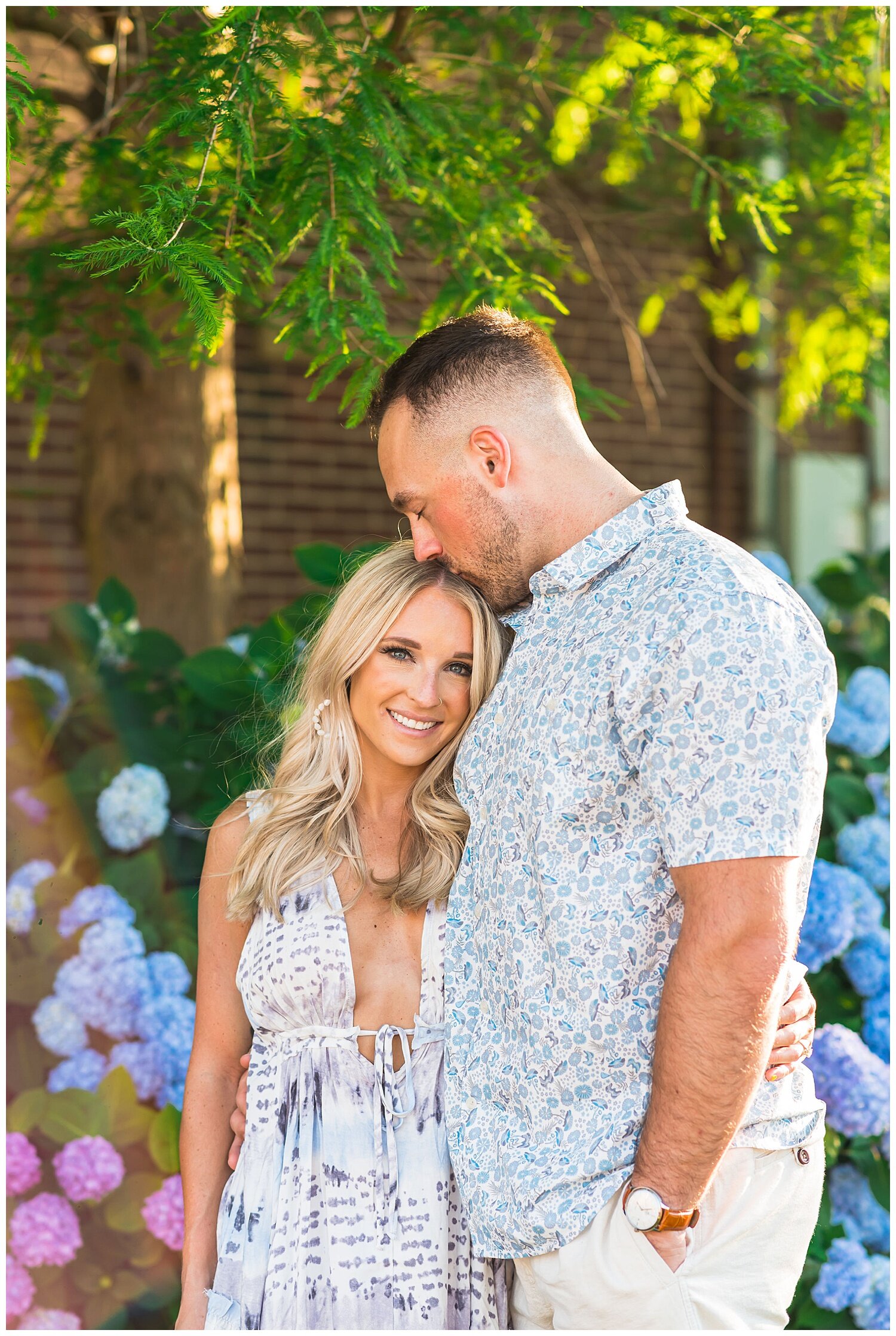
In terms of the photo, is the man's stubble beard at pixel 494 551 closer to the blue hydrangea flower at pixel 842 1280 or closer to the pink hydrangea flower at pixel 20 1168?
the pink hydrangea flower at pixel 20 1168

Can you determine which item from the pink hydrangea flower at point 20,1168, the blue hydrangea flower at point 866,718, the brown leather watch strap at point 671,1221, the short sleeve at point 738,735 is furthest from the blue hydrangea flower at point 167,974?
the blue hydrangea flower at point 866,718

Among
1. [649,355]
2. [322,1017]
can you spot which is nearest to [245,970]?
[322,1017]

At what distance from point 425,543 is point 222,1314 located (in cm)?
140

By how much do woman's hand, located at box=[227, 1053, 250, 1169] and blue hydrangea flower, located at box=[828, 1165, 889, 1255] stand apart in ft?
5.06

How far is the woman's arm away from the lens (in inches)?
88.4

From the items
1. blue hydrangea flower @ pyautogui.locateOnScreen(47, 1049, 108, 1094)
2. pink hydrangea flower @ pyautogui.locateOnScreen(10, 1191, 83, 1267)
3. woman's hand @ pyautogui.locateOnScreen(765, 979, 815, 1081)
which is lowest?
pink hydrangea flower @ pyautogui.locateOnScreen(10, 1191, 83, 1267)

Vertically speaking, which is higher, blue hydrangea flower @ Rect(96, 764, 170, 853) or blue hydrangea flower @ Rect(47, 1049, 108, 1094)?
blue hydrangea flower @ Rect(96, 764, 170, 853)

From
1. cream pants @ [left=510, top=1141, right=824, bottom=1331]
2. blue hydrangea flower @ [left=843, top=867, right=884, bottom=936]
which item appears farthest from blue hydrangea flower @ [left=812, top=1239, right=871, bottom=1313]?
cream pants @ [left=510, top=1141, right=824, bottom=1331]

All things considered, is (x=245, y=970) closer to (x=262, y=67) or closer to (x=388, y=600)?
(x=388, y=600)

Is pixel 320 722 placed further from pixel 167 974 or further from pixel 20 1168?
pixel 20 1168

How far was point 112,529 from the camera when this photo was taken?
384cm

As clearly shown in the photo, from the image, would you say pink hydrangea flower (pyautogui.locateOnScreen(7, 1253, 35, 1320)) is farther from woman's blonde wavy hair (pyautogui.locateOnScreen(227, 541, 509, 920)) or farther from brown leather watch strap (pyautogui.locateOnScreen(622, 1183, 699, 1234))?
brown leather watch strap (pyautogui.locateOnScreen(622, 1183, 699, 1234))

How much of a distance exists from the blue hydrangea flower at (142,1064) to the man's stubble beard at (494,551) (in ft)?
4.84

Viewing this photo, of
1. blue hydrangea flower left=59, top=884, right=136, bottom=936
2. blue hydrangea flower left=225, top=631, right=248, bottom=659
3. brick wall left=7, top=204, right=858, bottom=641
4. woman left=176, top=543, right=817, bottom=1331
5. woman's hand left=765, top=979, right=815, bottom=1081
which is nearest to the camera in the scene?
woman's hand left=765, top=979, right=815, bottom=1081
